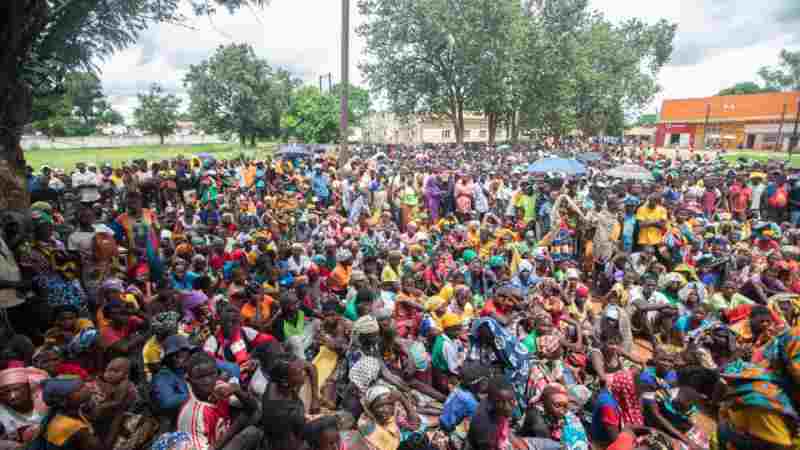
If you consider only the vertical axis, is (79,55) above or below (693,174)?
above

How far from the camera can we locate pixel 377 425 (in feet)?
9.13

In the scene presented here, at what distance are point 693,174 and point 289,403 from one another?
16.5m

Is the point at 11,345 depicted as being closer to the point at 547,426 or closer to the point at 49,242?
the point at 49,242

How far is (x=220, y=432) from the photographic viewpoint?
2609 millimetres

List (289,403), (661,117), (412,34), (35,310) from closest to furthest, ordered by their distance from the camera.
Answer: (289,403) < (35,310) < (412,34) < (661,117)

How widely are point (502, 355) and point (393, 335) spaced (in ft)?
3.05

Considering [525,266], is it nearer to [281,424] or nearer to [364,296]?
[364,296]

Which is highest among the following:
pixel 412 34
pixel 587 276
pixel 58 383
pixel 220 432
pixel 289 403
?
pixel 412 34

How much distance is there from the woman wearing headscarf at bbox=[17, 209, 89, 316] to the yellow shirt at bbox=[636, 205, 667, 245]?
25.8 ft

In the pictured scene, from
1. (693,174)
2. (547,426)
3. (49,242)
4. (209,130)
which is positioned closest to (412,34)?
(693,174)

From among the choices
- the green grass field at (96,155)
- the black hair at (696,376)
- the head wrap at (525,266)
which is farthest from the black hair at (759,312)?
the green grass field at (96,155)

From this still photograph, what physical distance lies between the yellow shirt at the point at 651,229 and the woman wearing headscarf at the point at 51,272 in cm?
785

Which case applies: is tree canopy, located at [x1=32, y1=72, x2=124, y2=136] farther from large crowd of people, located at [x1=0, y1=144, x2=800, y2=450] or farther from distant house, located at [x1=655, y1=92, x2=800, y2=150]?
distant house, located at [x1=655, y1=92, x2=800, y2=150]

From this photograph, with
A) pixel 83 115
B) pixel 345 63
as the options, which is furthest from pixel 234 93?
pixel 345 63
